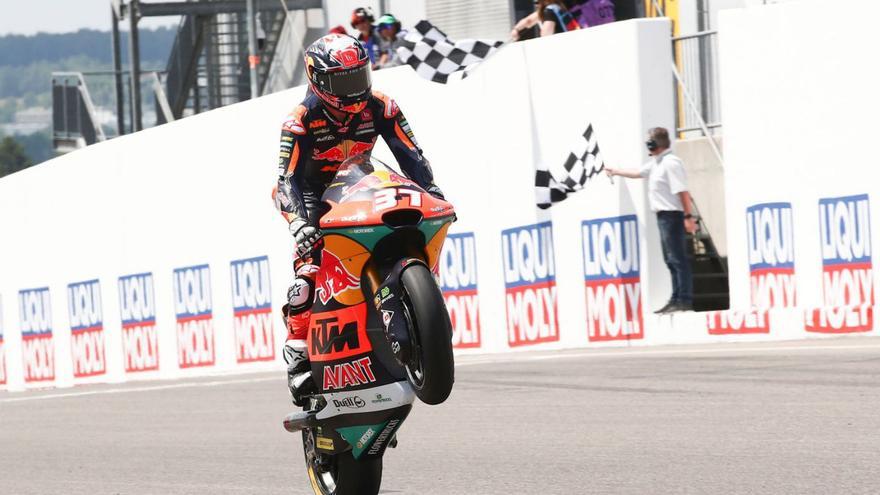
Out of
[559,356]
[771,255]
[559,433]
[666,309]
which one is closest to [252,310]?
[559,356]

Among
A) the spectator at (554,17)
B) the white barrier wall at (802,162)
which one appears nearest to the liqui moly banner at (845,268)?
the white barrier wall at (802,162)

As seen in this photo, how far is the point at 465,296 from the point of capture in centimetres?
1625

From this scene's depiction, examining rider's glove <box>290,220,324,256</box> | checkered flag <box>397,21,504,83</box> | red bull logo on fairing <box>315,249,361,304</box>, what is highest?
checkered flag <box>397,21,504,83</box>

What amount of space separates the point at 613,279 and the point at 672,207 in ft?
3.25

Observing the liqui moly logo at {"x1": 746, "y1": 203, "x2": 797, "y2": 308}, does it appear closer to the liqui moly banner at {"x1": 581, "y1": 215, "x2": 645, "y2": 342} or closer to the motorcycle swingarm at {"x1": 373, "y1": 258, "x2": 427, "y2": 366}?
the liqui moly banner at {"x1": 581, "y1": 215, "x2": 645, "y2": 342}

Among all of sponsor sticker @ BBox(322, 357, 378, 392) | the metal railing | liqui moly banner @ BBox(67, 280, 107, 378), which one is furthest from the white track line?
sponsor sticker @ BBox(322, 357, 378, 392)

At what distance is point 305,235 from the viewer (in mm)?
6664

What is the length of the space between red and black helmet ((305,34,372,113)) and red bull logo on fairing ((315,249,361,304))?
26.5 inches

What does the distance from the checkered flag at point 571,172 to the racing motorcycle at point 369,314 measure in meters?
8.57

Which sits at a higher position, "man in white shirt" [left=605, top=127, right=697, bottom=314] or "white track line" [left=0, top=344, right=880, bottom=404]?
"man in white shirt" [left=605, top=127, right=697, bottom=314]

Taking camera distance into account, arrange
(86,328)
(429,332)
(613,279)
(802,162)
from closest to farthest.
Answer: (429,332) → (802,162) → (613,279) → (86,328)

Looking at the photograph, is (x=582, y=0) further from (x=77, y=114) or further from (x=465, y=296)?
(x=77, y=114)

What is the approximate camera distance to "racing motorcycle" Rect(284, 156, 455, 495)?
6.17m

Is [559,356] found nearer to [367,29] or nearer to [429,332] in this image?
[367,29]
